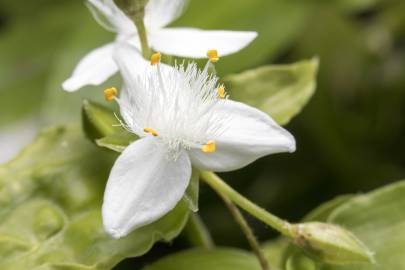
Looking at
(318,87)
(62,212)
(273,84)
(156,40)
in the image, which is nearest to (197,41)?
(156,40)

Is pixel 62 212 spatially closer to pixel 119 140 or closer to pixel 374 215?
pixel 119 140

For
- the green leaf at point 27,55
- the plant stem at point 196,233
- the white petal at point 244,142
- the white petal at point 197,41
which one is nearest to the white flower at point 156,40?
the white petal at point 197,41

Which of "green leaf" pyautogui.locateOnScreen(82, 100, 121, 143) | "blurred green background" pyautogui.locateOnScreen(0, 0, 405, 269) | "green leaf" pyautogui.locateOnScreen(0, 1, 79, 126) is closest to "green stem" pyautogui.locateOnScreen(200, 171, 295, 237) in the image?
"green leaf" pyautogui.locateOnScreen(82, 100, 121, 143)

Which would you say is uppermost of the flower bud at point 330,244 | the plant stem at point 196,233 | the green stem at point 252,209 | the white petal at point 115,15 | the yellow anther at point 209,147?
the white petal at point 115,15

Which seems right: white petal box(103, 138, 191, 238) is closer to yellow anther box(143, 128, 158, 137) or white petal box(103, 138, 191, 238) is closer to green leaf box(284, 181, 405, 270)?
yellow anther box(143, 128, 158, 137)

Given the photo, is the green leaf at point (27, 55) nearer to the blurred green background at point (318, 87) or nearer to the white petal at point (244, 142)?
the blurred green background at point (318, 87)

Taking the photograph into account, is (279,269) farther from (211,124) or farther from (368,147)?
(368,147)
